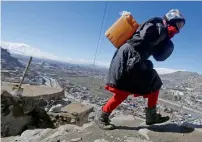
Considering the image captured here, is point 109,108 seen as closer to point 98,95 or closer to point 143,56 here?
point 143,56

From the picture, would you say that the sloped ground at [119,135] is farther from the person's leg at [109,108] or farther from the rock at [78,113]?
the rock at [78,113]

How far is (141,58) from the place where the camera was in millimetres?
3752

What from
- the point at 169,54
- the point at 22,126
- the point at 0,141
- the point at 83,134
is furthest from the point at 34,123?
the point at 169,54

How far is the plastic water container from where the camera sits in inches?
149

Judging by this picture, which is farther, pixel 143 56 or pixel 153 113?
pixel 153 113

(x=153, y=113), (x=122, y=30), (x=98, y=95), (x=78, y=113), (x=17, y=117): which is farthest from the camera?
(x=98, y=95)

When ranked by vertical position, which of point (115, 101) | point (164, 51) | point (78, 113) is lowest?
point (78, 113)

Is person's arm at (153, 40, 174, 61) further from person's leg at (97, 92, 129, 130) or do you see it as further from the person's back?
person's leg at (97, 92, 129, 130)

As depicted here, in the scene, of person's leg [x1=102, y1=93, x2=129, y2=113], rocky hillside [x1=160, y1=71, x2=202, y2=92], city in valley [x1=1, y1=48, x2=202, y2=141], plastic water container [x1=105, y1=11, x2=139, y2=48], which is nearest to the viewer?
plastic water container [x1=105, y1=11, x2=139, y2=48]

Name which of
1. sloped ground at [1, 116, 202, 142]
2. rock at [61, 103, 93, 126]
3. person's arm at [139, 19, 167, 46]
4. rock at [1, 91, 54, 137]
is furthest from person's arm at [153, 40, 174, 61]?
rock at [61, 103, 93, 126]

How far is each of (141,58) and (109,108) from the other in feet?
3.07

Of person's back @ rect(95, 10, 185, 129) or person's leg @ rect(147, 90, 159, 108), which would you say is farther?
person's leg @ rect(147, 90, 159, 108)

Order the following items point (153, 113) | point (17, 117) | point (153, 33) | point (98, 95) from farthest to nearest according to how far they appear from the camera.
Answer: point (98, 95)
point (17, 117)
point (153, 113)
point (153, 33)

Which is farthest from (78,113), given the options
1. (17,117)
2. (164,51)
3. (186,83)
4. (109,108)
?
(186,83)
